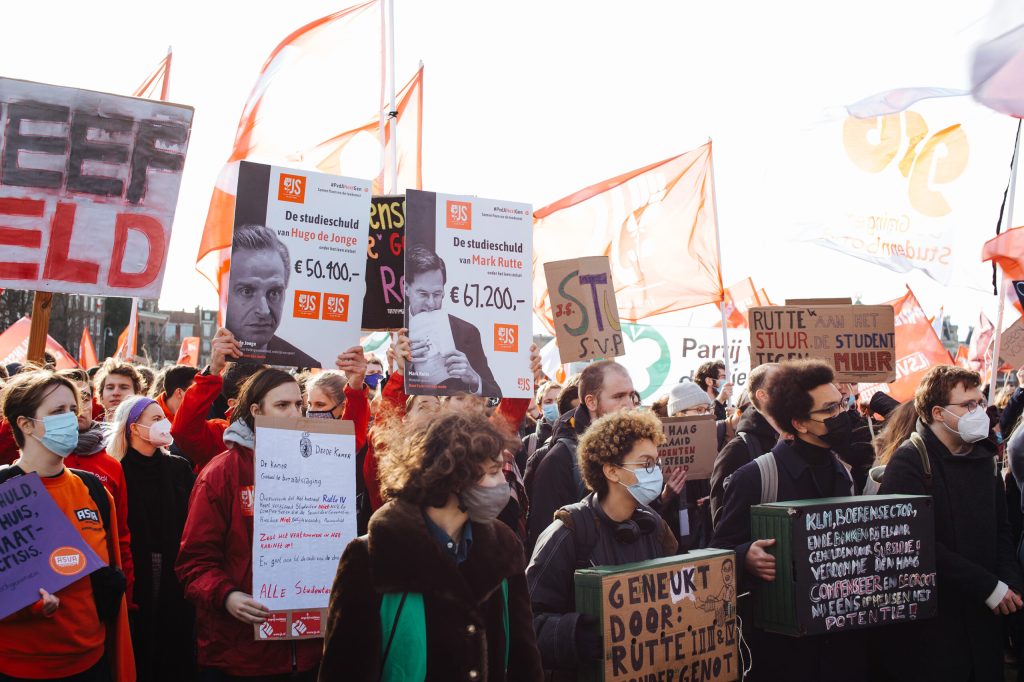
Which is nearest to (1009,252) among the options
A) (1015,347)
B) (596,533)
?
(1015,347)

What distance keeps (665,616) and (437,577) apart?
1375 mm

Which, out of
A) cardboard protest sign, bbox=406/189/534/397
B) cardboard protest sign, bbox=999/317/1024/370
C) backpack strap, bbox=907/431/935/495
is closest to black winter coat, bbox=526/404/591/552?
cardboard protest sign, bbox=406/189/534/397

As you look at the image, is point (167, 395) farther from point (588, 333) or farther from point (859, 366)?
point (859, 366)

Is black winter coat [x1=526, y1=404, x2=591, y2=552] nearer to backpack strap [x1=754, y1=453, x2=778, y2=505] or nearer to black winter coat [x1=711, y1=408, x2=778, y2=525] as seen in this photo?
black winter coat [x1=711, y1=408, x2=778, y2=525]

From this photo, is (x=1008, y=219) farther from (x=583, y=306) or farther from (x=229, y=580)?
(x=229, y=580)

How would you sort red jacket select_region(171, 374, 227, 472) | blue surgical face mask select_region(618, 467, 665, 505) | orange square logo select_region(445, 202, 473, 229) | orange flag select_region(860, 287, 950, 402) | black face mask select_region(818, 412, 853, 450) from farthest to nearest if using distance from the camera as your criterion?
orange flag select_region(860, 287, 950, 402)
orange square logo select_region(445, 202, 473, 229)
red jacket select_region(171, 374, 227, 472)
black face mask select_region(818, 412, 853, 450)
blue surgical face mask select_region(618, 467, 665, 505)

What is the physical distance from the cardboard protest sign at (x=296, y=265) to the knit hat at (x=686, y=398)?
312cm

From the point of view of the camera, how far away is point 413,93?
11.7 meters

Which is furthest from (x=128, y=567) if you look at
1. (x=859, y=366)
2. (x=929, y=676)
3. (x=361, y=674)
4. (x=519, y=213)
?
(x=859, y=366)

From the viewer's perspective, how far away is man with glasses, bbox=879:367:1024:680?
16.6 ft

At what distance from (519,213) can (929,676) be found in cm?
346

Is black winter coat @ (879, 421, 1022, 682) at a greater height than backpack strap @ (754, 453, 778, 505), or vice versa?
backpack strap @ (754, 453, 778, 505)

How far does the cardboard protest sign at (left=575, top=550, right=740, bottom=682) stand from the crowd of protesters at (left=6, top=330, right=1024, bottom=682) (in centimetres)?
11

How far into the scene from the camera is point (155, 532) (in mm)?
5383
